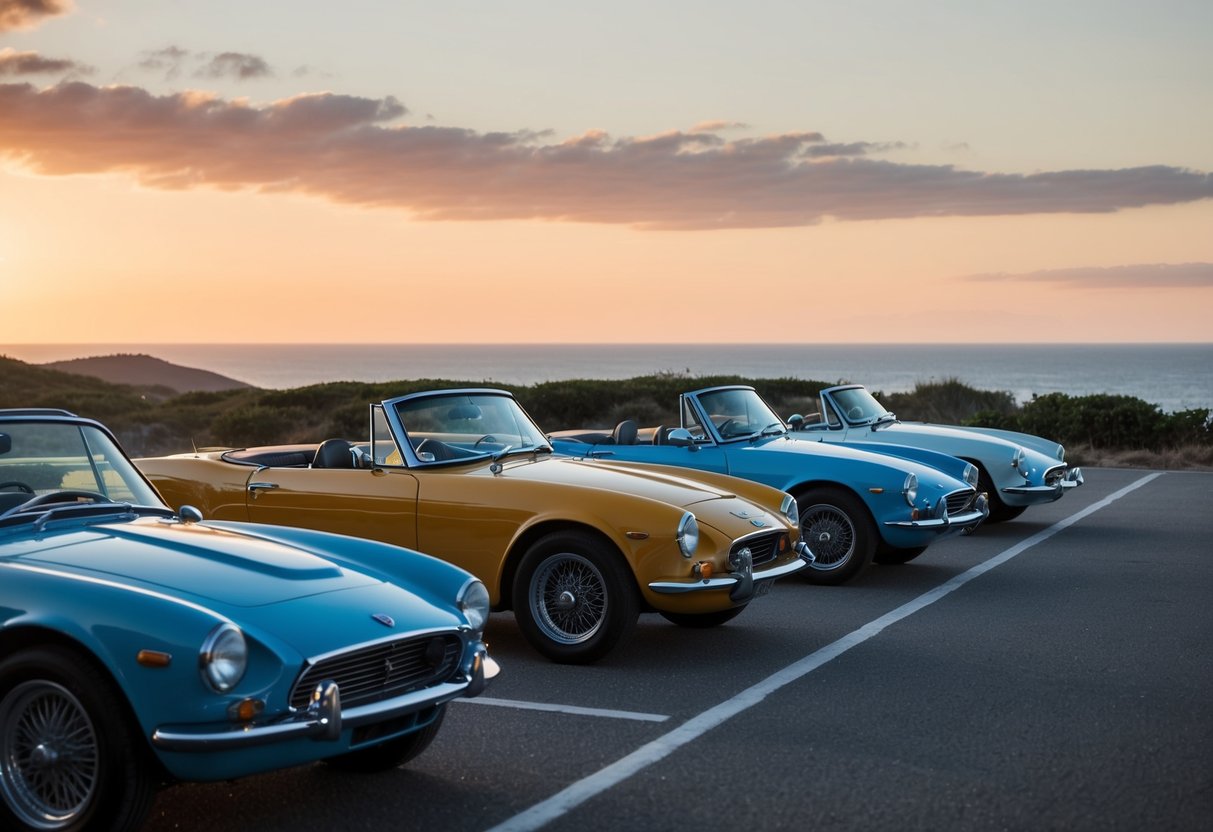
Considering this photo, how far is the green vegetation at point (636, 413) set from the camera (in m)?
22.8

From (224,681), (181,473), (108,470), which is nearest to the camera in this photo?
(224,681)

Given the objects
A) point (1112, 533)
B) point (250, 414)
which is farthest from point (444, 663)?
point (250, 414)

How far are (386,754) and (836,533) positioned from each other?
5881 millimetres

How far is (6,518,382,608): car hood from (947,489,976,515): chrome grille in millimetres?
6918

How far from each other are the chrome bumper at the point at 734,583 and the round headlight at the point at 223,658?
3.29 metres

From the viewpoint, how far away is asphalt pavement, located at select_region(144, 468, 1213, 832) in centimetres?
495

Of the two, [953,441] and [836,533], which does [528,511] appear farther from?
[953,441]

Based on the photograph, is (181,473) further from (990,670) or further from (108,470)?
(990,670)

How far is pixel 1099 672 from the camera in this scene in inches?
286

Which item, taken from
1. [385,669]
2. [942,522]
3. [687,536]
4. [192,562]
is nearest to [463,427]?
[687,536]

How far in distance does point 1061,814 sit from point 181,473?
632 cm

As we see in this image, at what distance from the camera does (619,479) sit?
8250 mm

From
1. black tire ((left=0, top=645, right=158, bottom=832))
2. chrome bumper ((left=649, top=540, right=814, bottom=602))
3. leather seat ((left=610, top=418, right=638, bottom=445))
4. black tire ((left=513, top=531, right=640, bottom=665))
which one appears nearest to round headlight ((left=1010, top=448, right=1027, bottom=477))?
leather seat ((left=610, top=418, right=638, bottom=445))

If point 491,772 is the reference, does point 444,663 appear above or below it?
above
